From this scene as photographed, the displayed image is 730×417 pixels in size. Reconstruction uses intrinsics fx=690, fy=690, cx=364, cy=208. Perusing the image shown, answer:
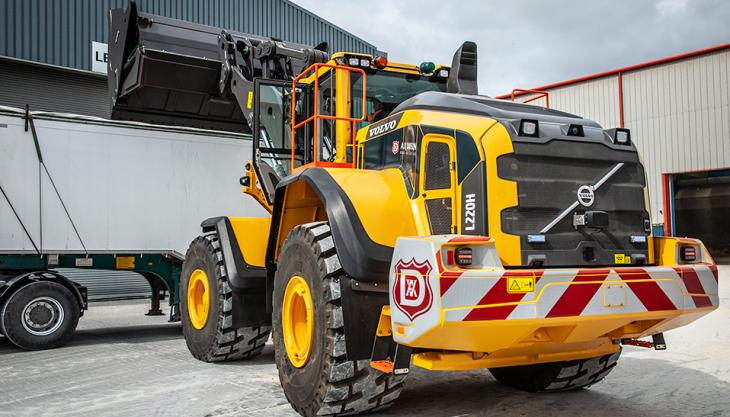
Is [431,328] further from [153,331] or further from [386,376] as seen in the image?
[153,331]

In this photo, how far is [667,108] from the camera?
2153 cm

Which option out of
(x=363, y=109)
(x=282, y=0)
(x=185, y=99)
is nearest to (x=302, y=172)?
(x=363, y=109)

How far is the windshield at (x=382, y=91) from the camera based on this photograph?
5.65 meters

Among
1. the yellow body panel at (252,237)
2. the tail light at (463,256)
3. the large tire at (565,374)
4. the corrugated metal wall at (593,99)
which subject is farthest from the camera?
the corrugated metal wall at (593,99)

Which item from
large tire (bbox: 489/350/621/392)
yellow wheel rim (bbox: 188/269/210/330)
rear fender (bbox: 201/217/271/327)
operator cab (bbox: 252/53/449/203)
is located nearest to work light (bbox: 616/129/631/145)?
large tire (bbox: 489/350/621/392)

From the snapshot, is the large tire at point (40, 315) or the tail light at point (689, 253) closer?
the tail light at point (689, 253)

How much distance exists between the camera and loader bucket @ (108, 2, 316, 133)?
8625 mm

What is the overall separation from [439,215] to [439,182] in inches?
8.4

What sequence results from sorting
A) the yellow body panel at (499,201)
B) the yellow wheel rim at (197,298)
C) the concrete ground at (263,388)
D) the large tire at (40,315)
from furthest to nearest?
the large tire at (40,315), the yellow wheel rim at (197,298), the concrete ground at (263,388), the yellow body panel at (499,201)

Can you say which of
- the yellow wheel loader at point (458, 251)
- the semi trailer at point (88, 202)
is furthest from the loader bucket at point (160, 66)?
the yellow wheel loader at point (458, 251)

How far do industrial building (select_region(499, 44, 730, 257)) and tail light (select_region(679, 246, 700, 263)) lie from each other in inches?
614

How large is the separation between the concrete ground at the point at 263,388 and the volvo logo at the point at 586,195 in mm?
1611

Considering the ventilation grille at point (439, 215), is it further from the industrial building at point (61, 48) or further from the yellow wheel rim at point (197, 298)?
the industrial building at point (61, 48)

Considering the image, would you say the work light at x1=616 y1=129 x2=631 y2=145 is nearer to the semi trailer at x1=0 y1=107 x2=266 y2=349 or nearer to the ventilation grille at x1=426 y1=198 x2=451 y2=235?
the ventilation grille at x1=426 y1=198 x2=451 y2=235
